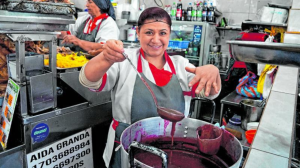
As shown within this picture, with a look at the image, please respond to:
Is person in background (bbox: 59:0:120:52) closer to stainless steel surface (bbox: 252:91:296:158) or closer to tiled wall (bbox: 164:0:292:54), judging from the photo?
stainless steel surface (bbox: 252:91:296:158)

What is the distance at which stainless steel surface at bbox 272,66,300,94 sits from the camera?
1.74 metres

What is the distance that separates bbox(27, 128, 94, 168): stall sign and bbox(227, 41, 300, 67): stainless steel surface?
1.55 metres

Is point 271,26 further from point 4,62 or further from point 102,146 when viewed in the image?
point 4,62

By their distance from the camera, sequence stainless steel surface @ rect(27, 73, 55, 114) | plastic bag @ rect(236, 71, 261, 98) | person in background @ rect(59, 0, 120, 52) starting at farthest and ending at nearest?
plastic bag @ rect(236, 71, 261, 98) < person in background @ rect(59, 0, 120, 52) < stainless steel surface @ rect(27, 73, 55, 114)

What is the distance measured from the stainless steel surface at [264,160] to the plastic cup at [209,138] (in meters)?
0.19

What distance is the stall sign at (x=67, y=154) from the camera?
177 centimetres

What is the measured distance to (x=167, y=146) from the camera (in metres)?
1.29

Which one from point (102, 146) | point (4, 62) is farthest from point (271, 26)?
point (4, 62)

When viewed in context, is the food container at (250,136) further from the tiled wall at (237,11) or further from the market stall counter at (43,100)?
the tiled wall at (237,11)

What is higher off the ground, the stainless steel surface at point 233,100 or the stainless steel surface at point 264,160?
the stainless steel surface at point 264,160

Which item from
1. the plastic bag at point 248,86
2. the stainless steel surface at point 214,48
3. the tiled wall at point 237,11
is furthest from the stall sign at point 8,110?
the tiled wall at point 237,11

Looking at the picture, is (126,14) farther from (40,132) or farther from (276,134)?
(276,134)

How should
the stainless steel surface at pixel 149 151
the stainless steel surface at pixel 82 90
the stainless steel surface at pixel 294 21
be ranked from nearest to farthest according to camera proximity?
the stainless steel surface at pixel 149 151 < the stainless steel surface at pixel 82 90 < the stainless steel surface at pixel 294 21

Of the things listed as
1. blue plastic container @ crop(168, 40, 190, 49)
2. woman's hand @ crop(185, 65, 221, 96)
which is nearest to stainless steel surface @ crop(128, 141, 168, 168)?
woman's hand @ crop(185, 65, 221, 96)
